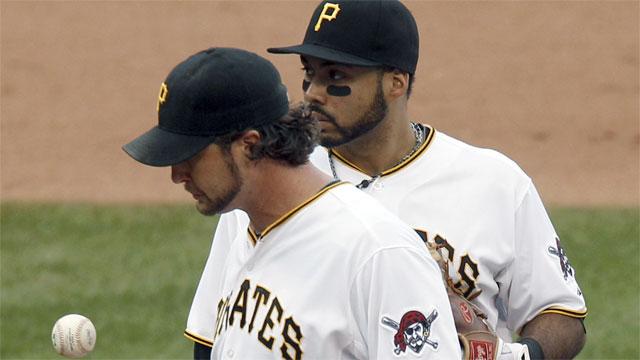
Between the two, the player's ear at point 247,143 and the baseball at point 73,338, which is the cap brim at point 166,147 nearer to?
the player's ear at point 247,143

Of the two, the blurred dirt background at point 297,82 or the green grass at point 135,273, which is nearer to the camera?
the green grass at point 135,273

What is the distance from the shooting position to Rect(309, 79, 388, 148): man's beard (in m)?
4.89

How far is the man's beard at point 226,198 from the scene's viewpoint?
155 inches

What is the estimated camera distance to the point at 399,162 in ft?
16.6

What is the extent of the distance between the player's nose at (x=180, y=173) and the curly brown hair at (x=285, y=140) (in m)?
0.11

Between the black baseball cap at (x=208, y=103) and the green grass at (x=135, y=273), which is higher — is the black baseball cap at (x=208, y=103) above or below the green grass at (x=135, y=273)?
above

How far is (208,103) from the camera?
12.8 feet

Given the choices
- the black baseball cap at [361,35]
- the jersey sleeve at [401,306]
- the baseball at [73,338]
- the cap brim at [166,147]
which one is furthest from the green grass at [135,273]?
the jersey sleeve at [401,306]

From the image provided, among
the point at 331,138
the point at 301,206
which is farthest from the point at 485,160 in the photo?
the point at 301,206

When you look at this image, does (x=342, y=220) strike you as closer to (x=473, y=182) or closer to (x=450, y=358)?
(x=450, y=358)

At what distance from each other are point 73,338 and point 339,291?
143 cm

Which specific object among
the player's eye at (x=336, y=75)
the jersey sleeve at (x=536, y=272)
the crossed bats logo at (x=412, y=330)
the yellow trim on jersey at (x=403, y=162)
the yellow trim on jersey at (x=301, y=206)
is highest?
the player's eye at (x=336, y=75)

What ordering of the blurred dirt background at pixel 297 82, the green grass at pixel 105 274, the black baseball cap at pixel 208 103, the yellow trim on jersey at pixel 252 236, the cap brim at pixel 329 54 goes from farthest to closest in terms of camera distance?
the blurred dirt background at pixel 297 82
the green grass at pixel 105 274
the cap brim at pixel 329 54
the yellow trim on jersey at pixel 252 236
the black baseball cap at pixel 208 103

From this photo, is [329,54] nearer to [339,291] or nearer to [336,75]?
[336,75]
